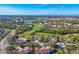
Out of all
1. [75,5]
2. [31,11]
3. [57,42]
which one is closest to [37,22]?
[31,11]

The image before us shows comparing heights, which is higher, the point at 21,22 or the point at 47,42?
the point at 21,22
